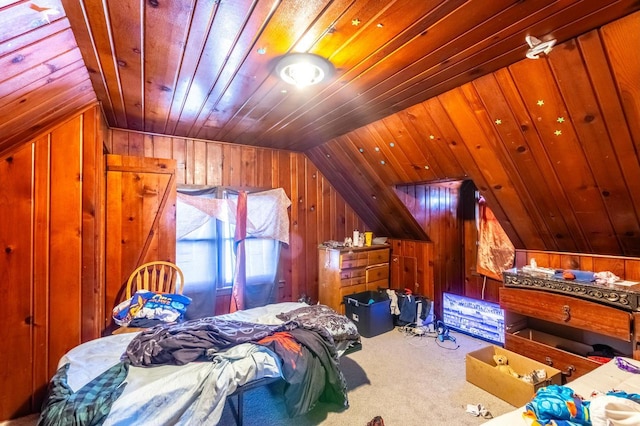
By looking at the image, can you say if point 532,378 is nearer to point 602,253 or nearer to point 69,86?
point 602,253

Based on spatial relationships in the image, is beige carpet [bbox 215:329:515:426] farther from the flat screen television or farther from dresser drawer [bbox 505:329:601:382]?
dresser drawer [bbox 505:329:601:382]

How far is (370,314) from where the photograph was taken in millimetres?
3488

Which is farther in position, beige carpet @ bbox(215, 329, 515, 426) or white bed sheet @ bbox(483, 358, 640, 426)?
beige carpet @ bbox(215, 329, 515, 426)

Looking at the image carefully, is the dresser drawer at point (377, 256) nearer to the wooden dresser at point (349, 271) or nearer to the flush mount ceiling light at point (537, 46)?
the wooden dresser at point (349, 271)

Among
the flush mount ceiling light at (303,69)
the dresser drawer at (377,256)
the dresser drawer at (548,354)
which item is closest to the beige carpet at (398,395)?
the dresser drawer at (548,354)

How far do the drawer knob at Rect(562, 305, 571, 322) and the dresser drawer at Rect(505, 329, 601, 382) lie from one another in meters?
0.26

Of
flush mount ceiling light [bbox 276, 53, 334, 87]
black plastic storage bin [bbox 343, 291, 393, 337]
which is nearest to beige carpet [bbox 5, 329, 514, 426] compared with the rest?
black plastic storage bin [bbox 343, 291, 393, 337]

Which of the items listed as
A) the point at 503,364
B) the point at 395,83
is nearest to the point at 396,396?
the point at 503,364

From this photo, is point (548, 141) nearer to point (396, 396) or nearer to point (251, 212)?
point (396, 396)

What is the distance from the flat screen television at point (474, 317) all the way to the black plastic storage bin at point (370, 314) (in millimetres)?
750

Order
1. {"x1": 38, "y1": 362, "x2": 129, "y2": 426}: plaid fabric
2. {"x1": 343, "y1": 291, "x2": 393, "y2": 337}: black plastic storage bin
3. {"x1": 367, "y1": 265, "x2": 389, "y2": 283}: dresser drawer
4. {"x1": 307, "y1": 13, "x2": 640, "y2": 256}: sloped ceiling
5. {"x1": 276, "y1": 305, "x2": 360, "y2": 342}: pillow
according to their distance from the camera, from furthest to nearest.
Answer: {"x1": 367, "y1": 265, "x2": 389, "y2": 283}: dresser drawer
{"x1": 343, "y1": 291, "x2": 393, "y2": 337}: black plastic storage bin
{"x1": 276, "y1": 305, "x2": 360, "y2": 342}: pillow
{"x1": 307, "y1": 13, "x2": 640, "y2": 256}: sloped ceiling
{"x1": 38, "y1": 362, "x2": 129, "y2": 426}: plaid fabric

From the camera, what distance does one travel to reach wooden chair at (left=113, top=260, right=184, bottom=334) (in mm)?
2705

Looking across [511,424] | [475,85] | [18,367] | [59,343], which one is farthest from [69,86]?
[511,424]

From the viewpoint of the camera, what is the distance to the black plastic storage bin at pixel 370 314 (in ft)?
11.5
